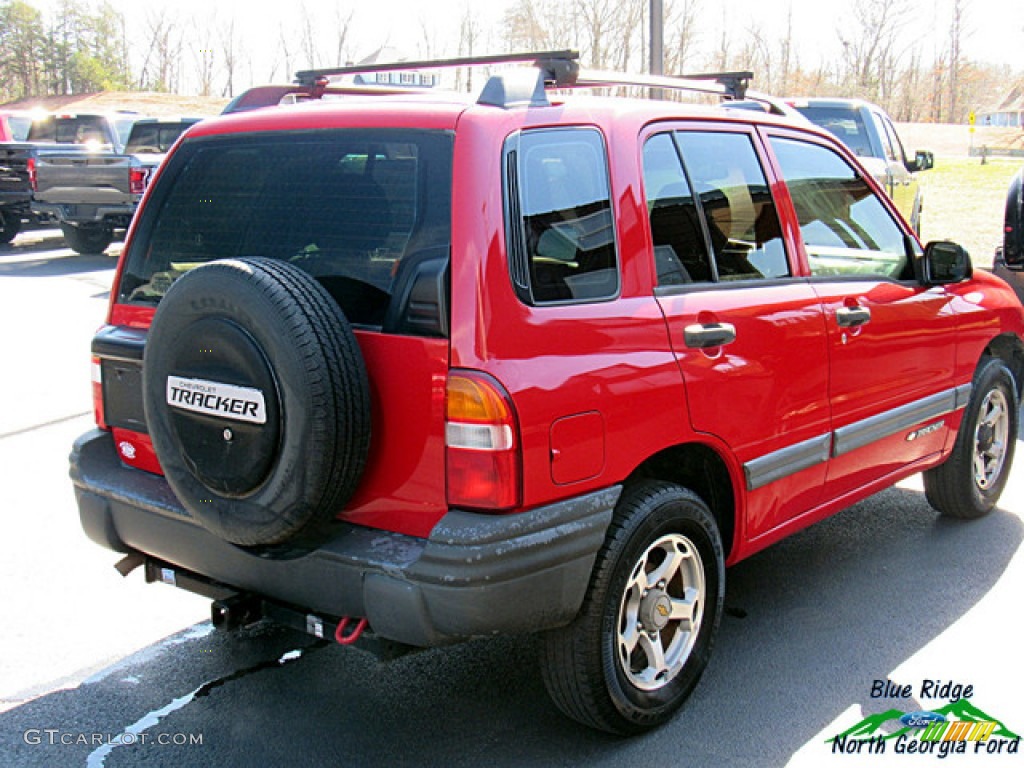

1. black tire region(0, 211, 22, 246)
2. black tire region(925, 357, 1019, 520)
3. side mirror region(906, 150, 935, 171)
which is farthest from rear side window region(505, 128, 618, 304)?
black tire region(0, 211, 22, 246)

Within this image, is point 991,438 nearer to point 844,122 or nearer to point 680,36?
point 844,122

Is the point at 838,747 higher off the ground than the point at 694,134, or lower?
lower

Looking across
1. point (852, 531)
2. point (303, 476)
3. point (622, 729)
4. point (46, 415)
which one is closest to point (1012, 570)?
point (852, 531)

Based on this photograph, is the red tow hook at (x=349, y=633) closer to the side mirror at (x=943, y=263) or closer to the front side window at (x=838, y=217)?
the front side window at (x=838, y=217)

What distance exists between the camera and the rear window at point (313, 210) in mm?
2971

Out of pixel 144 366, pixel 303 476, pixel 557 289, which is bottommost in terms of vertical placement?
pixel 303 476

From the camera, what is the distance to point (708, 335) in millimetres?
3365

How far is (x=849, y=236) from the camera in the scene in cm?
435

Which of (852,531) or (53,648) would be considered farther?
(852,531)

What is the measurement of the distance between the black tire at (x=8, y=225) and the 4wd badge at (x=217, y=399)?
680 inches

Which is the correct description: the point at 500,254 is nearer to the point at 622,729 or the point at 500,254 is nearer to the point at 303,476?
the point at 303,476

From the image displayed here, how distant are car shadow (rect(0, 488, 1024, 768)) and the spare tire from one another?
0.79m

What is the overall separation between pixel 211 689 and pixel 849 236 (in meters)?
3.00

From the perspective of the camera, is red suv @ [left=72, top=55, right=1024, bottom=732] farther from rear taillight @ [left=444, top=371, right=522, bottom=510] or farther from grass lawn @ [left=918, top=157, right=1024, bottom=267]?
grass lawn @ [left=918, top=157, right=1024, bottom=267]
